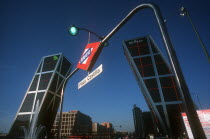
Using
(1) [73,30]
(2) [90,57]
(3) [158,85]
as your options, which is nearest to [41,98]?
(3) [158,85]

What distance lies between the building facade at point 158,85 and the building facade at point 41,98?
2908 centimetres

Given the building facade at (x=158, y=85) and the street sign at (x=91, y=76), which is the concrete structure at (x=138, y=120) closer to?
the building facade at (x=158, y=85)

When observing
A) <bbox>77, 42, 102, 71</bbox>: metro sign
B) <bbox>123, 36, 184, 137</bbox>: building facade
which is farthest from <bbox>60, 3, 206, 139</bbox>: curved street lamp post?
<bbox>123, 36, 184, 137</bbox>: building facade

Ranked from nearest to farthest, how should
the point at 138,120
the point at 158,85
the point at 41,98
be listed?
1. the point at 158,85
2. the point at 41,98
3. the point at 138,120

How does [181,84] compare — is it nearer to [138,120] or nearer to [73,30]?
[73,30]

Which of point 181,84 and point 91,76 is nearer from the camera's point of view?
point 181,84

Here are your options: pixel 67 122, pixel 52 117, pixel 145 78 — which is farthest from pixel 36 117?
pixel 145 78

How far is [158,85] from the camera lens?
3456cm

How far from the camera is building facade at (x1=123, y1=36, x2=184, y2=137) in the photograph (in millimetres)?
31297

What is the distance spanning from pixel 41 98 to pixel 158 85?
39842 mm

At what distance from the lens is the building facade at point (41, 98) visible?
143 ft

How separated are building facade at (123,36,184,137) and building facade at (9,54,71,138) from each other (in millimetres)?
29081

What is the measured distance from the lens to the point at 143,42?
141 ft

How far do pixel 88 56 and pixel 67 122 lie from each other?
7889 cm
